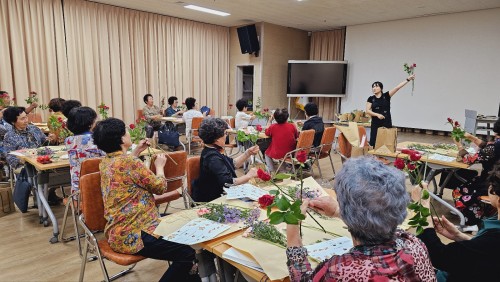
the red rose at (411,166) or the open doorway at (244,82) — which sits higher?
the open doorway at (244,82)

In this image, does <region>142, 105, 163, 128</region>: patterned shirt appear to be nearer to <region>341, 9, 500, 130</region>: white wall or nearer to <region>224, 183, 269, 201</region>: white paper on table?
Result: <region>224, 183, 269, 201</region>: white paper on table

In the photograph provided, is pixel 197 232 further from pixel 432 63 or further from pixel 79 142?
pixel 432 63

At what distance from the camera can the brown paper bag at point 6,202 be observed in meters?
3.62

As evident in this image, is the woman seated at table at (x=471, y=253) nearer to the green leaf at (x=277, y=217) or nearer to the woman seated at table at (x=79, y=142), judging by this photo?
the green leaf at (x=277, y=217)

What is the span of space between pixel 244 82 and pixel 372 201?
33.8 ft

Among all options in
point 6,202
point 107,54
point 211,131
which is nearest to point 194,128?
point 6,202

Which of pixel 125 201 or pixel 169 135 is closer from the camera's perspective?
pixel 125 201

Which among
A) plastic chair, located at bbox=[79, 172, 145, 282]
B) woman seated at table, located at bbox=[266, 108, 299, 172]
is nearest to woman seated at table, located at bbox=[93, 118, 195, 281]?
plastic chair, located at bbox=[79, 172, 145, 282]

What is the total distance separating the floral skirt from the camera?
307 cm

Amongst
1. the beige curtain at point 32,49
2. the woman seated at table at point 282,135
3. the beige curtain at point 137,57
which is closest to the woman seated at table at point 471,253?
the woman seated at table at point 282,135

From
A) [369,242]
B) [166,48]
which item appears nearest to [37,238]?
[369,242]

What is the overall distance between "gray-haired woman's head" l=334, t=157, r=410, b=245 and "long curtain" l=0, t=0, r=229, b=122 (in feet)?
25.9

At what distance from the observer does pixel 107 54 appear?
798 centimetres

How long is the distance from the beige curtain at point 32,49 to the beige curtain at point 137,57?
0.73 feet
